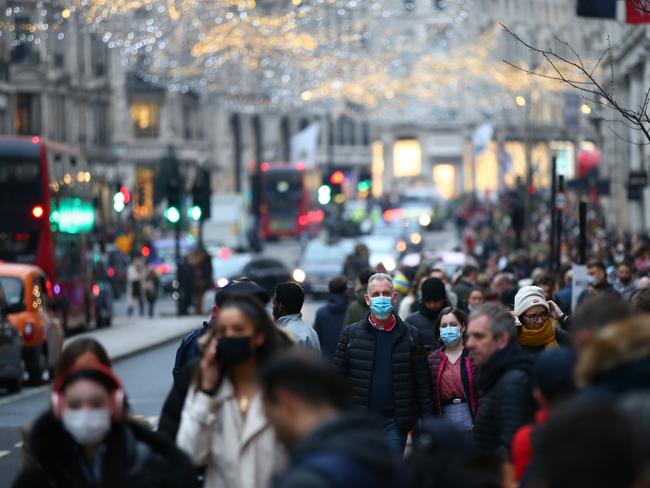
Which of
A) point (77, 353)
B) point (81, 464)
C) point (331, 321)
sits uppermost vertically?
point (77, 353)

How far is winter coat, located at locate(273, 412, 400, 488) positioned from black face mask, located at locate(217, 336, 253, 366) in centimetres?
184

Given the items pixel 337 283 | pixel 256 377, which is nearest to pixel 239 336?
pixel 256 377

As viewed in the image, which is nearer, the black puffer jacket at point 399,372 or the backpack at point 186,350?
the backpack at point 186,350

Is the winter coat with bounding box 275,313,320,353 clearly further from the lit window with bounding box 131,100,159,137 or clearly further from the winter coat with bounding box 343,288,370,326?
the lit window with bounding box 131,100,159,137

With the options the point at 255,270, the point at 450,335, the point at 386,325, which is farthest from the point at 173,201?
the point at 386,325

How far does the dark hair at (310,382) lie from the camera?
5.54 metres

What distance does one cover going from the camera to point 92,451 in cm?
664

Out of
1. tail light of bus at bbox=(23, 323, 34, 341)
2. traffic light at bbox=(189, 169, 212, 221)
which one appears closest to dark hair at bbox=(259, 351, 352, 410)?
tail light of bus at bbox=(23, 323, 34, 341)

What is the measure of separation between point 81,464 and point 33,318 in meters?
17.7

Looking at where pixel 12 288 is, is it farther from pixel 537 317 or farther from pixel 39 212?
pixel 537 317

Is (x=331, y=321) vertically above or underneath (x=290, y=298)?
underneath

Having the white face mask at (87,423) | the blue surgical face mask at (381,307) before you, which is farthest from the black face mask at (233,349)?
the blue surgical face mask at (381,307)

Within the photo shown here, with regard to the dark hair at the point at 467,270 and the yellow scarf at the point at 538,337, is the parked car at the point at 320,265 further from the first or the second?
the yellow scarf at the point at 538,337

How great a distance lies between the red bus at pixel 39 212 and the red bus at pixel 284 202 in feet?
162
